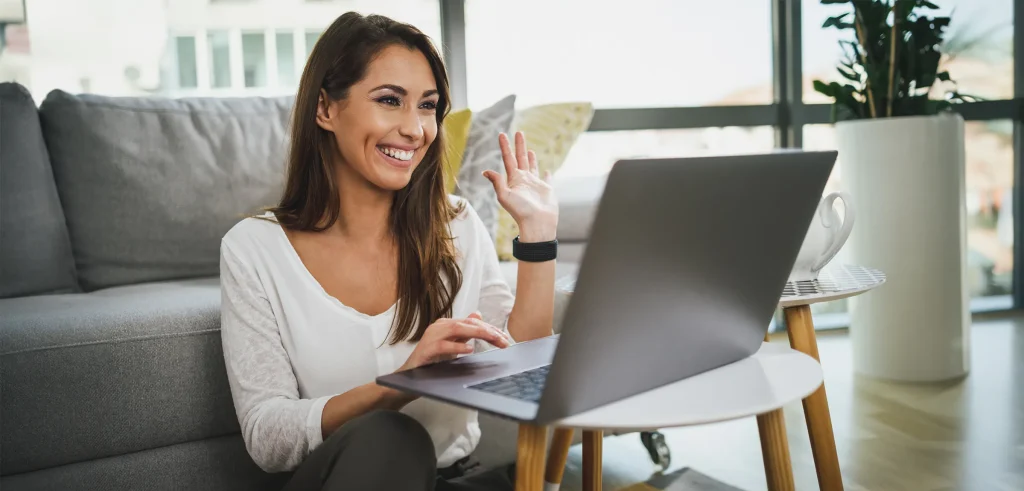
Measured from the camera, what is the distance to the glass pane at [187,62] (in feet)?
8.66

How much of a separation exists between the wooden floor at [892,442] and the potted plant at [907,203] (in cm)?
12

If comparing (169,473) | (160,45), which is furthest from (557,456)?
(160,45)

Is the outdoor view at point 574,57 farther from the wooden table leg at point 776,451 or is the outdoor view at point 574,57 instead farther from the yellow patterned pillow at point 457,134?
the wooden table leg at point 776,451

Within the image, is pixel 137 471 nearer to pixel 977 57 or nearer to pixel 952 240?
pixel 952 240

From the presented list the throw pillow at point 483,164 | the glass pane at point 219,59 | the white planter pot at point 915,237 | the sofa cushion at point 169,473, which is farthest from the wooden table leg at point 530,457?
the glass pane at point 219,59

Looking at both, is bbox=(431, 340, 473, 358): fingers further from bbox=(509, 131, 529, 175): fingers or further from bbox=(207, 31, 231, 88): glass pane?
bbox=(207, 31, 231, 88): glass pane

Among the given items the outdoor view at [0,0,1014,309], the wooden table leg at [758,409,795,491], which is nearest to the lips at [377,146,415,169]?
the wooden table leg at [758,409,795,491]

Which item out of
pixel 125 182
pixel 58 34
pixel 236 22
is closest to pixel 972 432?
pixel 125 182

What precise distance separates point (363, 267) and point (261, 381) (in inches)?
10.2

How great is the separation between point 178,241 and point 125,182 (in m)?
0.17

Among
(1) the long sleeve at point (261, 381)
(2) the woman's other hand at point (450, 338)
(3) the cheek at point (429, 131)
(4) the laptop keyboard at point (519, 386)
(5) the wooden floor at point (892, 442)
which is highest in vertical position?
(3) the cheek at point (429, 131)

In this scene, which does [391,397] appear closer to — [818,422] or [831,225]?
[818,422]

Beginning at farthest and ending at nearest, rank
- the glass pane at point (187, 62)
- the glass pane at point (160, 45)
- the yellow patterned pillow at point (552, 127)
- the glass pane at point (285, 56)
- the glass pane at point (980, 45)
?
1. the glass pane at point (980, 45)
2. the glass pane at point (285, 56)
3. the glass pane at point (187, 62)
4. the glass pane at point (160, 45)
5. the yellow patterned pillow at point (552, 127)

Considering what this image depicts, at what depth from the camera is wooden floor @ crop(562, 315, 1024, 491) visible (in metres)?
1.82
